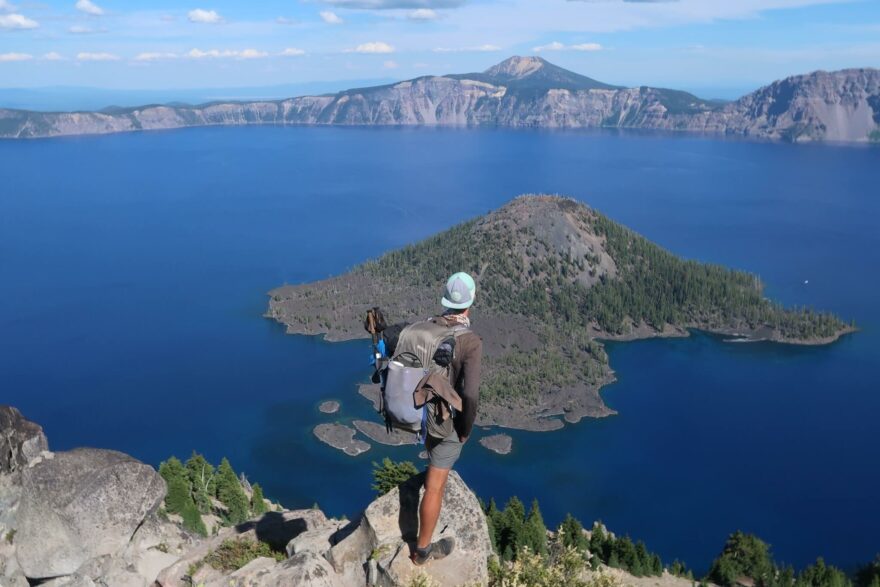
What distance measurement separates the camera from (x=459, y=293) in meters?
10.7

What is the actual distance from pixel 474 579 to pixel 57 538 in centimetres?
1550

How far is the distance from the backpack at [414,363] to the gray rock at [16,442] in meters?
20.9

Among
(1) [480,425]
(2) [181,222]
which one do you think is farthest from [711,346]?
(2) [181,222]

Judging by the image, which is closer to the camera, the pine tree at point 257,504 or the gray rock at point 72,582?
the gray rock at point 72,582

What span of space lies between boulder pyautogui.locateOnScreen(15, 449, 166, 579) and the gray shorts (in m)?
15.1

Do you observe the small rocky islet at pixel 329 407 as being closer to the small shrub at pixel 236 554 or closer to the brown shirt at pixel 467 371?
the small shrub at pixel 236 554

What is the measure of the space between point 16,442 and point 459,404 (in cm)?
2351

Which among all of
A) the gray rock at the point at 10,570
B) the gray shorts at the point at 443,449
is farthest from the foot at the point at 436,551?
the gray rock at the point at 10,570

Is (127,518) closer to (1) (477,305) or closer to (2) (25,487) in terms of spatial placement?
(2) (25,487)

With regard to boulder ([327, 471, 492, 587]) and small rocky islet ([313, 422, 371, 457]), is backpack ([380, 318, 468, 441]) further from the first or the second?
small rocky islet ([313, 422, 371, 457])

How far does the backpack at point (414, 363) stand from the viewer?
10.5 metres

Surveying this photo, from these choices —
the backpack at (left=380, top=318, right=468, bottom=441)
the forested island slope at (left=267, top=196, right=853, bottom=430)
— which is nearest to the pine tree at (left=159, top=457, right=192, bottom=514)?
the backpack at (left=380, top=318, right=468, bottom=441)

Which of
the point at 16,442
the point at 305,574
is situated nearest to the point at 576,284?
the point at 16,442

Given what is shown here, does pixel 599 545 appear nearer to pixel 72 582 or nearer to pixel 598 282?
pixel 72 582
